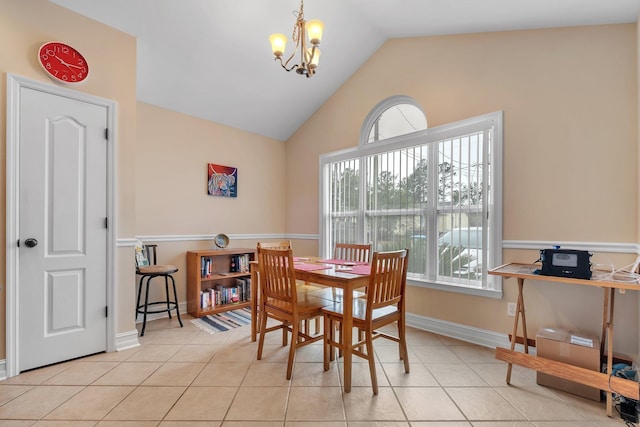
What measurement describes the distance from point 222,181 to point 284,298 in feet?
7.83

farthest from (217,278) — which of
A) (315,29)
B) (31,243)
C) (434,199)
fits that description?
(315,29)

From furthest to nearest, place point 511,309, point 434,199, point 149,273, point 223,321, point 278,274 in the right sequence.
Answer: point 223,321, point 434,199, point 149,273, point 511,309, point 278,274

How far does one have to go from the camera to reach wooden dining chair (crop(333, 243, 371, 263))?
10.3 ft

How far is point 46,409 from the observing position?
1823 mm

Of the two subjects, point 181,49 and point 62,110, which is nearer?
point 62,110

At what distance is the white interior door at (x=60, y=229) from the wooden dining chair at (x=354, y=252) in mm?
2217

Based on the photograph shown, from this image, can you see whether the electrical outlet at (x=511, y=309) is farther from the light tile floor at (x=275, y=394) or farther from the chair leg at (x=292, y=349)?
the chair leg at (x=292, y=349)

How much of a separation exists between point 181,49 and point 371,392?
135 inches

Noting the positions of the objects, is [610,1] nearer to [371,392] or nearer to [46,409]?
[371,392]

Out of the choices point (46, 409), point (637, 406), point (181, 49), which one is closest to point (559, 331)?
point (637, 406)

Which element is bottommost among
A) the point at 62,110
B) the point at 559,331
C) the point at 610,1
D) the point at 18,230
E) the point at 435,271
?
the point at 559,331

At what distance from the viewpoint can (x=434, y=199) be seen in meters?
3.18

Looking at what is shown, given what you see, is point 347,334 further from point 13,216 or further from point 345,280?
point 13,216

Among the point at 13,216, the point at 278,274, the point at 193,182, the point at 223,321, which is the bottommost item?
the point at 223,321
